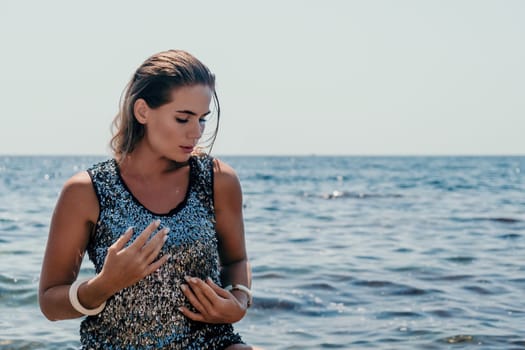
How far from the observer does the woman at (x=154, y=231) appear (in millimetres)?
3666

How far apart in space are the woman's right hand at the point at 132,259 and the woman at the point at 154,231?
0.57 ft

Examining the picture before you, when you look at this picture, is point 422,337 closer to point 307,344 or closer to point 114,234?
point 307,344

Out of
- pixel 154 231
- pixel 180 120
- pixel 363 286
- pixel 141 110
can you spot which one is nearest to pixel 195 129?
pixel 180 120

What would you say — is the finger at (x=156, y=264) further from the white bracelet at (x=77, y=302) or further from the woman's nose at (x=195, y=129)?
the woman's nose at (x=195, y=129)

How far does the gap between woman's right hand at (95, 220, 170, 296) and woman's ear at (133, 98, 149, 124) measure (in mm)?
680

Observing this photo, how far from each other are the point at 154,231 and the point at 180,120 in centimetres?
51

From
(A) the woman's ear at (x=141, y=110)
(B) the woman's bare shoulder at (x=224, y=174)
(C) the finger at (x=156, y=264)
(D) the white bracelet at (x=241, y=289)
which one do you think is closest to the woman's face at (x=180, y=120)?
(A) the woman's ear at (x=141, y=110)

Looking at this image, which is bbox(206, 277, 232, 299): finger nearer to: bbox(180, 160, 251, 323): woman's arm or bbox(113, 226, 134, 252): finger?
bbox(180, 160, 251, 323): woman's arm

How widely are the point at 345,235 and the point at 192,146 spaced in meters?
13.1

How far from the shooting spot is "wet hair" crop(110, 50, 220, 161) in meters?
3.72

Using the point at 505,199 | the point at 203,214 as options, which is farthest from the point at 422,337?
the point at 505,199

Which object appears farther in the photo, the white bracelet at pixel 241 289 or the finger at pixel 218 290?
the white bracelet at pixel 241 289

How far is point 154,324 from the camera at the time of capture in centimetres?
368

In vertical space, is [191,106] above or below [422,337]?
above
